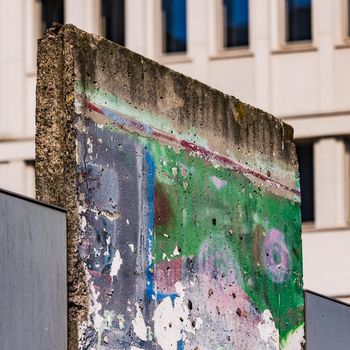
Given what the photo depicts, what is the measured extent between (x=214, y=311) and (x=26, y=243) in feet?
8.55

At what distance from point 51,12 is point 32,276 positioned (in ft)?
84.7

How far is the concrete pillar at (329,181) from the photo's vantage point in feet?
113

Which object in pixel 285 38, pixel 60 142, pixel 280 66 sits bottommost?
pixel 280 66

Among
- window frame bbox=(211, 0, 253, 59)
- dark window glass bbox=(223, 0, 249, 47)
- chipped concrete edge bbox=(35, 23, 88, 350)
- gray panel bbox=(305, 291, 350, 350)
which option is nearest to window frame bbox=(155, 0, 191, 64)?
window frame bbox=(211, 0, 253, 59)

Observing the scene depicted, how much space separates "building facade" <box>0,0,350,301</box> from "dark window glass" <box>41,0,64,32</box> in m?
0.08

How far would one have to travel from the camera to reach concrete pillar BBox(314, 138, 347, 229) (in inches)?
1355

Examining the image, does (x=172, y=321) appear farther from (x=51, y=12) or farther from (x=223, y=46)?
(x=51, y=12)

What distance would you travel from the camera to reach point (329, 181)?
34.5 m

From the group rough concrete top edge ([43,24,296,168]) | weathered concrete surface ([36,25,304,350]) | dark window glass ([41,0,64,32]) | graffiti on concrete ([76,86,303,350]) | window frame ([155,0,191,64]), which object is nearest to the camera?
weathered concrete surface ([36,25,304,350])

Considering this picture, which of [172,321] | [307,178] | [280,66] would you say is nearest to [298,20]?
[280,66]

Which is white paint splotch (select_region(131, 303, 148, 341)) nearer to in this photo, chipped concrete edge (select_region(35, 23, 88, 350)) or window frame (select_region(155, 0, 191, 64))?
chipped concrete edge (select_region(35, 23, 88, 350))

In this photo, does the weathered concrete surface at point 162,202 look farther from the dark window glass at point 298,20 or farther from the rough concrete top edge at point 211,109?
the dark window glass at point 298,20

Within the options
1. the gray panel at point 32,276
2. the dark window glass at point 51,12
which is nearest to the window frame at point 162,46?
the dark window glass at point 51,12

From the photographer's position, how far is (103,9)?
35969mm
